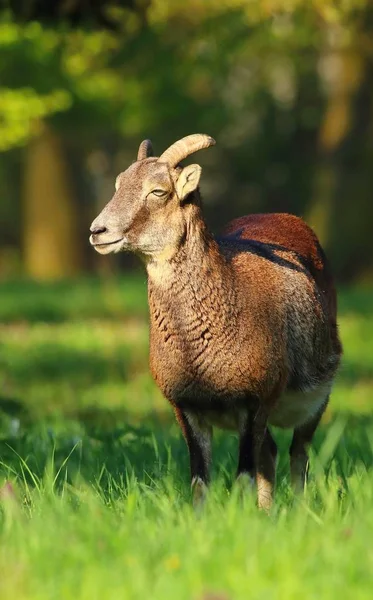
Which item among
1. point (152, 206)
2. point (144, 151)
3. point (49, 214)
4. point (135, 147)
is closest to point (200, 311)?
point (152, 206)

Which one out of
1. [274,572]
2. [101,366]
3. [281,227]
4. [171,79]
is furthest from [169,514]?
[171,79]

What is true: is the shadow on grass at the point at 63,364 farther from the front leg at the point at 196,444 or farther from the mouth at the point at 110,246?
the mouth at the point at 110,246

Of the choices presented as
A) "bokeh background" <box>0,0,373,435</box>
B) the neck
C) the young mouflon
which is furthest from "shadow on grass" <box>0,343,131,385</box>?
the neck

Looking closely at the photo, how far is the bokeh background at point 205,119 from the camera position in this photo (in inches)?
742

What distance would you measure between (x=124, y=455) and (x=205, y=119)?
2564 cm

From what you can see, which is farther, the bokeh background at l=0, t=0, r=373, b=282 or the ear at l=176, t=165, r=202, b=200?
the bokeh background at l=0, t=0, r=373, b=282

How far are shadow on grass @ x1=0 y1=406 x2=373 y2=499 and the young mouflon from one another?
342mm

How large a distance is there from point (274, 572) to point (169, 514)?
951 mm

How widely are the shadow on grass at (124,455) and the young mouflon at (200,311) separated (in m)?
0.34

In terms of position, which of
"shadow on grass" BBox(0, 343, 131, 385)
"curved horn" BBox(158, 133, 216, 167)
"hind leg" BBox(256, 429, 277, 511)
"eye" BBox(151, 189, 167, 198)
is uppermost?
"curved horn" BBox(158, 133, 216, 167)

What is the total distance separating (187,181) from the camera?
7566 millimetres

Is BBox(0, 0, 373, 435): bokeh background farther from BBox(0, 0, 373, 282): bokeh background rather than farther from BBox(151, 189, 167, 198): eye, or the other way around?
BBox(151, 189, 167, 198): eye

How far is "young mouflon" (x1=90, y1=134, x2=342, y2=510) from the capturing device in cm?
739

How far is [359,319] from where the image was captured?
73.7ft
